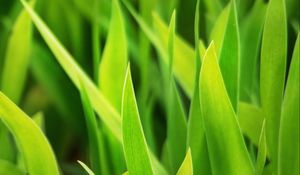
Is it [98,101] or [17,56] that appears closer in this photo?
[98,101]

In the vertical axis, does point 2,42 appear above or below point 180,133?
above

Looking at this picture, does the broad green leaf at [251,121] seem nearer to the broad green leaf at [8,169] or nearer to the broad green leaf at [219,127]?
the broad green leaf at [219,127]

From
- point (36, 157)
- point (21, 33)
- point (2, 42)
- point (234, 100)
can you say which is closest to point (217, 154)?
point (234, 100)

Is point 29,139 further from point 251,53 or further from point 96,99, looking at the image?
point 251,53

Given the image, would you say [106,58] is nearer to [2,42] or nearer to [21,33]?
[21,33]

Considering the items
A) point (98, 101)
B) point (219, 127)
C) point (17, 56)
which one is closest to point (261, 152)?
point (219, 127)

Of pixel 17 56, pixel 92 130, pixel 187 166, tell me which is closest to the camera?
pixel 187 166

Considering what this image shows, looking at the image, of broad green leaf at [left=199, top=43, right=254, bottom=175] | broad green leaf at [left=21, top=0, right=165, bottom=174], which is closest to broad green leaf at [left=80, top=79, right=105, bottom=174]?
broad green leaf at [left=21, top=0, right=165, bottom=174]

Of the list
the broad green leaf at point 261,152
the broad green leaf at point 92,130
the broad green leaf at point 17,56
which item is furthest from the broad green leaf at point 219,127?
the broad green leaf at point 17,56
